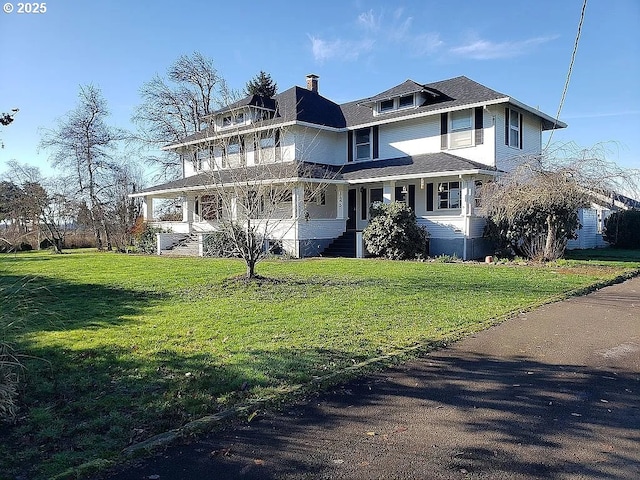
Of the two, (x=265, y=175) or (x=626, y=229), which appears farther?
(x=626, y=229)

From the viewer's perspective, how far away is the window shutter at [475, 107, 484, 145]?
66.9 ft

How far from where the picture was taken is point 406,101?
2334cm

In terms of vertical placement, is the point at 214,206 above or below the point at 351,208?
below

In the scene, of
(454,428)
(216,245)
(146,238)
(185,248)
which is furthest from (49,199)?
(454,428)

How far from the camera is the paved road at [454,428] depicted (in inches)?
128

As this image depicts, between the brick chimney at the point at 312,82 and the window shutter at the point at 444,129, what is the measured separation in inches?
402

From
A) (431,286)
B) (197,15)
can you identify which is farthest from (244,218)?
(197,15)

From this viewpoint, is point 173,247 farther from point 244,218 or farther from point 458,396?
point 458,396

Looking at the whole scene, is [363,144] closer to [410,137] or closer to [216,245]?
[410,137]

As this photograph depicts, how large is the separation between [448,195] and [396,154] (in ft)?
12.6

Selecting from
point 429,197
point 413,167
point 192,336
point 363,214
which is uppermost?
point 413,167

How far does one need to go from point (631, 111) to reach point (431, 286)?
10.9 meters

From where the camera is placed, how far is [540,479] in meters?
3.10

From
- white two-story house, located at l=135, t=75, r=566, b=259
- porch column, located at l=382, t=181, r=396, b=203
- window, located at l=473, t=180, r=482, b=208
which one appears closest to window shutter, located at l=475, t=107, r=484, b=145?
white two-story house, located at l=135, t=75, r=566, b=259
